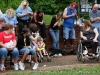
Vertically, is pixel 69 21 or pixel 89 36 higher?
pixel 69 21

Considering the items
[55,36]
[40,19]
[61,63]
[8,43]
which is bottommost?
[61,63]

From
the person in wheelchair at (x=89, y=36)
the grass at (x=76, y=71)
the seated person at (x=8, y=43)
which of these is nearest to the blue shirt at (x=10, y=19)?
the seated person at (x=8, y=43)

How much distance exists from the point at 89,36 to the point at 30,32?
6.36 feet

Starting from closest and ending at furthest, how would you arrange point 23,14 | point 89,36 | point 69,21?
point 89,36 → point 23,14 → point 69,21

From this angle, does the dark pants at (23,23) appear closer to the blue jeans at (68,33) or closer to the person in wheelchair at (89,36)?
the blue jeans at (68,33)

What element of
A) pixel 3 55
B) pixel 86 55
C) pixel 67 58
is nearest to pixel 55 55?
pixel 67 58

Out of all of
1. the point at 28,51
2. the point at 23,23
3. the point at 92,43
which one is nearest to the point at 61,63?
the point at 92,43

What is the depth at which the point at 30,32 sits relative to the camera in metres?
11.6

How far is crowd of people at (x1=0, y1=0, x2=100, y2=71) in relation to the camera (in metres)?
10.4

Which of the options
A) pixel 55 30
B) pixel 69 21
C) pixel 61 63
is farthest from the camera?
pixel 69 21

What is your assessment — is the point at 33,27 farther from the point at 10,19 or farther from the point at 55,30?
the point at 55,30

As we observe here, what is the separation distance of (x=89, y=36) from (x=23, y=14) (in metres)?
2.38

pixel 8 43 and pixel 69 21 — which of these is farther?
pixel 69 21

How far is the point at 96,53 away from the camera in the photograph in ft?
38.3
